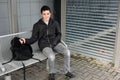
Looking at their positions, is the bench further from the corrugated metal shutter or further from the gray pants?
the corrugated metal shutter

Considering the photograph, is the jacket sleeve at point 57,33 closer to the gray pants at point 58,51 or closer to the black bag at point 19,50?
the gray pants at point 58,51

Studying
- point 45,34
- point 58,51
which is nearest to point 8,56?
point 45,34

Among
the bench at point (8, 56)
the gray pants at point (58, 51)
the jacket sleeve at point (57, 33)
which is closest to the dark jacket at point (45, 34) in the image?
the jacket sleeve at point (57, 33)

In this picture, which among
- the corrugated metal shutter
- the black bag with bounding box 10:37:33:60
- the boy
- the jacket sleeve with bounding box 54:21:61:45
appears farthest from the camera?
the corrugated metal shutter

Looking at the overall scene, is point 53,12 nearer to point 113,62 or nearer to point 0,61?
point 113,62

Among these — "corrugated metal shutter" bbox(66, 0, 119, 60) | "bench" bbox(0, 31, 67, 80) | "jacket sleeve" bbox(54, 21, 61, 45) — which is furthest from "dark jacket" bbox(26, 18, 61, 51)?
"corrugated metal shutter" bbox(66, 0, 119, 60)

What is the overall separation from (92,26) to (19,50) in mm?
2099

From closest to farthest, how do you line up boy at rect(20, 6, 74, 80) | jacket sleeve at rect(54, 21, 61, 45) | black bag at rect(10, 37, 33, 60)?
black bag at rect(10, 37, 33, 60) < boy at rect(20, 6, 74, 80) < jacket sleeve at rect(54, 21, 61, 45)

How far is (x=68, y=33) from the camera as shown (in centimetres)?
557

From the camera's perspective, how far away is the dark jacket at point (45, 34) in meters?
3.92

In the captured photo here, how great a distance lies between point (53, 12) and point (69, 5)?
0.48 metres

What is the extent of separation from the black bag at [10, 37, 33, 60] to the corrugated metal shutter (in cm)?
188

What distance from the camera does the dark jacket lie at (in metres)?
3.92

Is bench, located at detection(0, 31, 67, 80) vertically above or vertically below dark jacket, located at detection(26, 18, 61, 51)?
below
